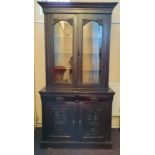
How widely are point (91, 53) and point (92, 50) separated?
0.16ft

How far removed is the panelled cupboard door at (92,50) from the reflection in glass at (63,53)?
0.51 ft

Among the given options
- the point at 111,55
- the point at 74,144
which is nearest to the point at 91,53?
the point at 111,55

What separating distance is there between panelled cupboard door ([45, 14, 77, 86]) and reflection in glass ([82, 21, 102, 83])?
166 millimetres

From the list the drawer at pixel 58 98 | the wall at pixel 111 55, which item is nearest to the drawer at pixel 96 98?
the drawer at pixel 58 98

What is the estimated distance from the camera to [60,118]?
3.20 m

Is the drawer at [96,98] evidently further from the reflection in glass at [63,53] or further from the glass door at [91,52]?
the reflection in glass at [63,53]

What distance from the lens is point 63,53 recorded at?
3.35 meters

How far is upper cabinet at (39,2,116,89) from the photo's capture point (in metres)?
3.17

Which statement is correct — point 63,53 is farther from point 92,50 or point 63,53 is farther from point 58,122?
point 58,122

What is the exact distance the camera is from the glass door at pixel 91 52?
328cm
